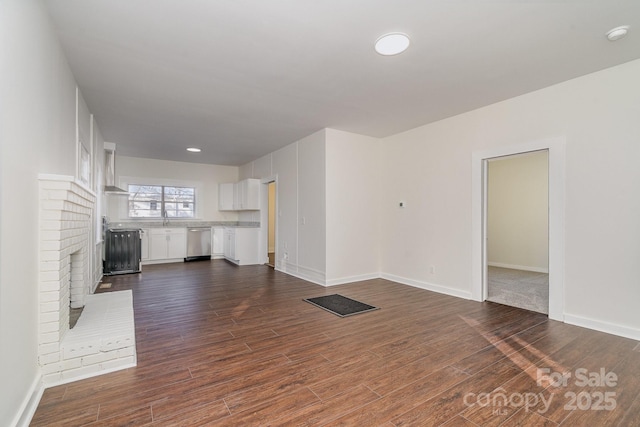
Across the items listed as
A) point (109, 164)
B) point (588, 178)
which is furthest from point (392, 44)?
point (109, 164)

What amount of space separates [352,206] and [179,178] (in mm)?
5078

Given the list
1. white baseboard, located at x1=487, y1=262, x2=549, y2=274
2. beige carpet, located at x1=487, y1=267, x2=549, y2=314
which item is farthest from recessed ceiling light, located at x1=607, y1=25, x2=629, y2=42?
white baseboard, located at x1=487, y1=262, x2=549, y2=274

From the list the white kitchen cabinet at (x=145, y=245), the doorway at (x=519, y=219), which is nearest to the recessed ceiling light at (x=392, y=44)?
the doorway at (x=519, y=219)

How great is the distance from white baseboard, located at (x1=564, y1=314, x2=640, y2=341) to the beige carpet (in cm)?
33

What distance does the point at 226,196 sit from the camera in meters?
8.29

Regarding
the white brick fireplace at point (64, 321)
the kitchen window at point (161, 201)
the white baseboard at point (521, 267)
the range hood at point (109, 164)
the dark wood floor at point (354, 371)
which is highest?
the range hood at point (109, 164)

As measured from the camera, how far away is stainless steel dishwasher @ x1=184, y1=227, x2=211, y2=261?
25.1ft

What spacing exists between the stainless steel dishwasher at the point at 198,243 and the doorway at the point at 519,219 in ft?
21.4

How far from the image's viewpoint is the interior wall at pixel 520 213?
588 cm

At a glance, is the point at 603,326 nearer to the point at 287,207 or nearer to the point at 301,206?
the point at 301,206

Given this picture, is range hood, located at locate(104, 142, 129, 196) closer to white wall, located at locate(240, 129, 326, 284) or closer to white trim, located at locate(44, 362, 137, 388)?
white wall, located at locate(240, 129, 326, 284)

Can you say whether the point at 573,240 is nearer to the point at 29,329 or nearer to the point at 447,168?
the point at 447,168

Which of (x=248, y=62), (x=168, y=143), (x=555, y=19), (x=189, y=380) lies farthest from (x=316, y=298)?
(x=168, y=143)

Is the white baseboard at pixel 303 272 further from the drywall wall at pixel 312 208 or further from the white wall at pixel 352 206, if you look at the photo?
the white wall at pixel 352 206
